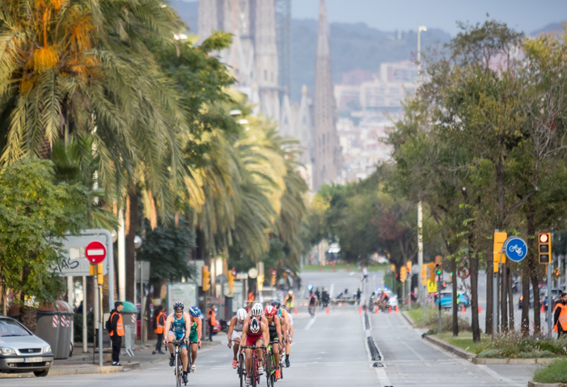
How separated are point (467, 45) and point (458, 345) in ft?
30.9

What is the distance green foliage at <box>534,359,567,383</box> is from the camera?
49.5ft

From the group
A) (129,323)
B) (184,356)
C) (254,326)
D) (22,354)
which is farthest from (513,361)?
(129,323)

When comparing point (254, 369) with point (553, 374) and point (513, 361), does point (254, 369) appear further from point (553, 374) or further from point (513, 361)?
point (513, 361)

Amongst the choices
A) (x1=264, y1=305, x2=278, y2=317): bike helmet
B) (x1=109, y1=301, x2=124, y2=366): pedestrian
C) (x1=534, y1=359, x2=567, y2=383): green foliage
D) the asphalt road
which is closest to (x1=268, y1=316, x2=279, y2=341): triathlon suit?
(x1=264, y1=305, x2=278, y2=317): bike helmet

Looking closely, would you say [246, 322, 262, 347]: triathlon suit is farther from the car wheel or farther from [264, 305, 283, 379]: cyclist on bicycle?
the car wheel

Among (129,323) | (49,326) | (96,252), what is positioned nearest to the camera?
(96,252)

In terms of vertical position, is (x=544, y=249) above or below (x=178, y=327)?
above

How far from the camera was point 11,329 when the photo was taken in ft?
71.3

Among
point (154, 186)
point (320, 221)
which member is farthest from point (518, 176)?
point (320, 221)

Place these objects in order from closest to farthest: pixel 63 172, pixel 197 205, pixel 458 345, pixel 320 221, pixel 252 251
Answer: pixel 63 172
pixel 458 345
pixel 197 205
pixel 252 251
pixel 320 221

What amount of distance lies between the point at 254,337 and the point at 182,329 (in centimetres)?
178

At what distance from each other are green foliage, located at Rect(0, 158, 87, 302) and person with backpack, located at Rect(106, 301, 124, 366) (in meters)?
2.28

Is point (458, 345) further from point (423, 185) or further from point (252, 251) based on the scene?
point (252, 251)

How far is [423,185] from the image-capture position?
33.3 m
